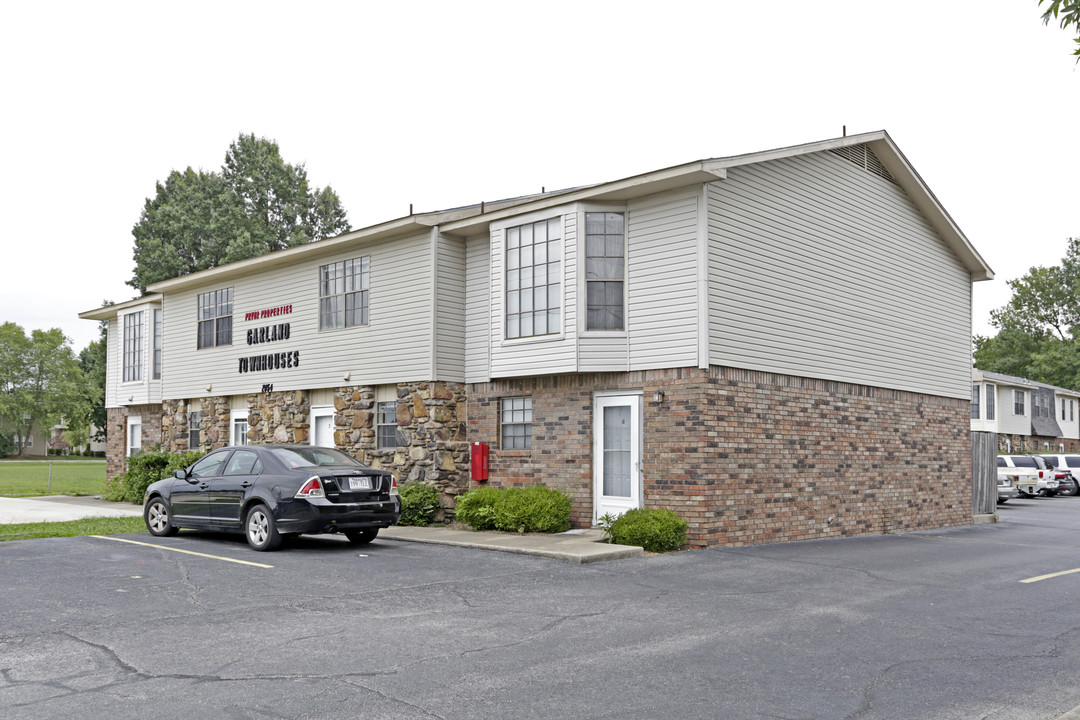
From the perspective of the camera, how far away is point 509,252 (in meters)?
16.3

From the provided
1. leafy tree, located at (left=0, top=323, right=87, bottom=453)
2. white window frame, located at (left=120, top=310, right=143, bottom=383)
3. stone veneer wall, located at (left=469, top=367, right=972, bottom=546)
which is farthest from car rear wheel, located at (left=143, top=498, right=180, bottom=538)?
leafy tree, located at (left=0, top=323, right=87, bottom=453)

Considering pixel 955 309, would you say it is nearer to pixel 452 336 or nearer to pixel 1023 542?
pixel 1023 542

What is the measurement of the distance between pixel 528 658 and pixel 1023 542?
1314 cm

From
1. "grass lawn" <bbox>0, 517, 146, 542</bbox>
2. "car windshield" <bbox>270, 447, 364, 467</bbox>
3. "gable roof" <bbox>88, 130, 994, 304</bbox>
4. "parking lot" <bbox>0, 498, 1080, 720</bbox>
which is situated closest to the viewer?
"parking lot" <bbox>0, 498, 1080, 720</bbox>

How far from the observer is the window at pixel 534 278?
1554 cm

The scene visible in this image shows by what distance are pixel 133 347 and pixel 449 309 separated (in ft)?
43.5

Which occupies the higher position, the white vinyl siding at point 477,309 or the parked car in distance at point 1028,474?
the white vinyl siding at point 477,309

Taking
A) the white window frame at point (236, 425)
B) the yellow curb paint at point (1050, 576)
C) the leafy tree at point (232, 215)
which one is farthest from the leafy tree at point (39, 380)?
the yellow curb paint at point (1050, 576)

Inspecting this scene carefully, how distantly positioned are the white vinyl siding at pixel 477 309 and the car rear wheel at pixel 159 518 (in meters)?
5.79

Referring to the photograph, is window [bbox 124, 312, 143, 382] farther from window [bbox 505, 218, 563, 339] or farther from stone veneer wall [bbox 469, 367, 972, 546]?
window [bbox 505, 218, 563, 339]

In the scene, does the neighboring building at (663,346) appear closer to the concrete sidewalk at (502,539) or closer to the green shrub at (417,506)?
the green shrub at (417,506)

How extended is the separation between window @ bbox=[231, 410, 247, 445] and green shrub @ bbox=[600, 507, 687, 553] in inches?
451

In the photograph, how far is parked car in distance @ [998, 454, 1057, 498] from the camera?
112 feet

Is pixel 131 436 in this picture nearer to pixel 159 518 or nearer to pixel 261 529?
pixel 159 518
